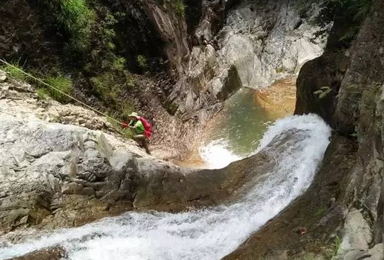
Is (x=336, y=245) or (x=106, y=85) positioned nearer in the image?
(x=336, y=245)

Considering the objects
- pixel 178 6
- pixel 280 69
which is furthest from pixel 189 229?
pixel 280 69

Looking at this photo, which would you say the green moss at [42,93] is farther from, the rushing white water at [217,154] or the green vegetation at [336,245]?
the green vegetation at [336,245]

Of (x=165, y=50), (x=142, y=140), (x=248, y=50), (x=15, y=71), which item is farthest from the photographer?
(x=248, y=50)

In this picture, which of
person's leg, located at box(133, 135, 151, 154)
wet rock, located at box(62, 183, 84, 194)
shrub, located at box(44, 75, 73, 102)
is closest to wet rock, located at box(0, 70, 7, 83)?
shrub, located at box(44, 75, 73, 102)

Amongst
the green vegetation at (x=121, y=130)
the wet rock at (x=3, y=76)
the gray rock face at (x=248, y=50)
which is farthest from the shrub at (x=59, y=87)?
the gray rock face at (x=248, y=50)

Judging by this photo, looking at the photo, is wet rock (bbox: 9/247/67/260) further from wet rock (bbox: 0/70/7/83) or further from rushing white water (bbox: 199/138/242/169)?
rushing white water (bbox: 199/138/242/169)

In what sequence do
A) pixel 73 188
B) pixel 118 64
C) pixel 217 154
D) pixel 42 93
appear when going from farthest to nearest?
pixel 217 154 < pixel 118 64 < pixel 42 93 < pixel 73 188

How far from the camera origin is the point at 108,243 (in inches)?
295

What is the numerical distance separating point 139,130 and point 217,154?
312 cm

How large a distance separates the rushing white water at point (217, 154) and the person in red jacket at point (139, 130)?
226 cm

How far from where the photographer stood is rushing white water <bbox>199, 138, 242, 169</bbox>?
12.9m

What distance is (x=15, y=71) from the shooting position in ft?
32.8

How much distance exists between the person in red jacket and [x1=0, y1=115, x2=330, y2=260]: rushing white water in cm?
359

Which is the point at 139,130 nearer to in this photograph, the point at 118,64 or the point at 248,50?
the point at 118,64
